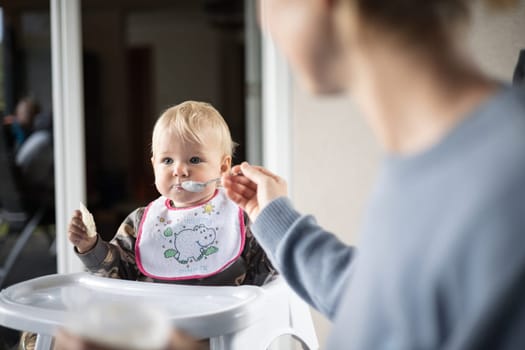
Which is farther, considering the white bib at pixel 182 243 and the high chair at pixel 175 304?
the white bib at pixel 182 243

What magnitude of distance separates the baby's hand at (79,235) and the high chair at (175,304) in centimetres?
8

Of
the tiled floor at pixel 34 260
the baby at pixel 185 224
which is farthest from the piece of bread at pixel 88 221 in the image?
the tiled floor at pixel 34 260

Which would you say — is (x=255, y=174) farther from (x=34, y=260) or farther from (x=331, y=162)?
(x=331, y=162)

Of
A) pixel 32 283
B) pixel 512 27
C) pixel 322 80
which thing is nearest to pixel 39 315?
pixel 32 283

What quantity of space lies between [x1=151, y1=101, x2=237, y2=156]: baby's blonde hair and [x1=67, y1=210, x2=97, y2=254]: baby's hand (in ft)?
0.46

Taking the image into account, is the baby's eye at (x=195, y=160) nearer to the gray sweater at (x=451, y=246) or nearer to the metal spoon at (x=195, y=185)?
the metal spoon at (x=195, y=185)

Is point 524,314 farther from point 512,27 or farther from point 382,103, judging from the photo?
point 512,27

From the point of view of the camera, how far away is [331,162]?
1.66m

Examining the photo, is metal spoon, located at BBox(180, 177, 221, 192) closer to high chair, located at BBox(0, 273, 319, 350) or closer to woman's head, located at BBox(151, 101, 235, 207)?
woman's head, located at BBox(151, 101, 235, 207)

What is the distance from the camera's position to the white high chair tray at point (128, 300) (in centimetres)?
76

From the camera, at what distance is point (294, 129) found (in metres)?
1.67

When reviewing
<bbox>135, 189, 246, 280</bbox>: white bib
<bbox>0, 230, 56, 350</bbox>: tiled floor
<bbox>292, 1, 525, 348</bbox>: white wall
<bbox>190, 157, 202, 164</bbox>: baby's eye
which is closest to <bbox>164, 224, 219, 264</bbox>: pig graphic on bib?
<bbox>135, 189, 246, 280</bbox>: white bib

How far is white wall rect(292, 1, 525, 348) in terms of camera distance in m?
1.63

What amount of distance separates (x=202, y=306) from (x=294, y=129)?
929mm
